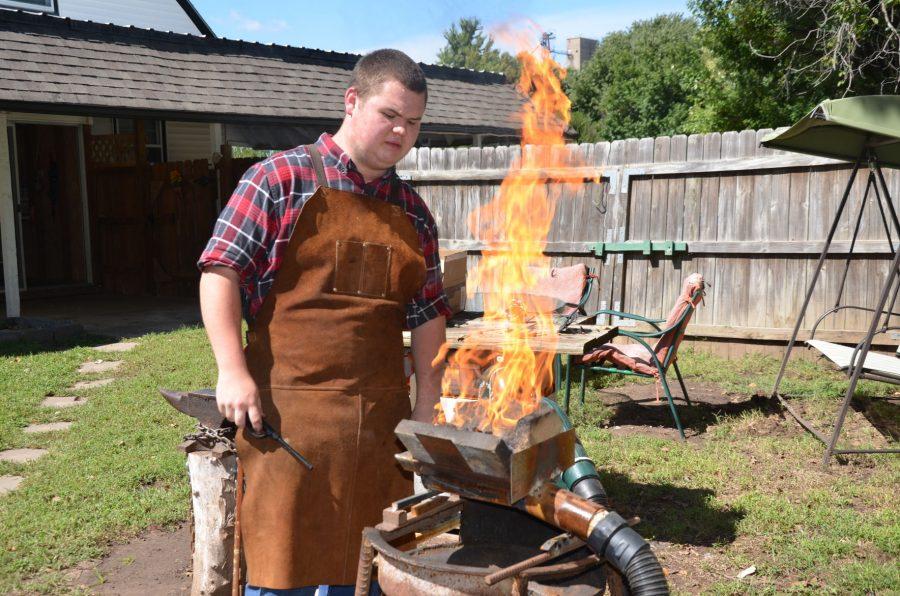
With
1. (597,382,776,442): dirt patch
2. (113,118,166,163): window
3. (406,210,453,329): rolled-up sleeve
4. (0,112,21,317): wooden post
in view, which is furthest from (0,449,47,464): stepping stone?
(113,118,166,163): window

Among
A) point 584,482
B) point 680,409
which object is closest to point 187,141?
point 680,409

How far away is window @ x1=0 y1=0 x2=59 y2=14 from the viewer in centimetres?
1441

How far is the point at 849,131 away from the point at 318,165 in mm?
5503

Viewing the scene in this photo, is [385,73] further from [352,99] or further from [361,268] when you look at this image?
[361,268]

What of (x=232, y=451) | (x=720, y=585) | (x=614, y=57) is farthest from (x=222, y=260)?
(x=614, y=57)

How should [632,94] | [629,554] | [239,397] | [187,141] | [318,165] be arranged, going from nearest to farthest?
1. [629,554]
2. [239,397]
3. [318,165]
4. [187,141]
5. [632,94]

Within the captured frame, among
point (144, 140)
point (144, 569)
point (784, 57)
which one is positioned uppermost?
point (784, 57)

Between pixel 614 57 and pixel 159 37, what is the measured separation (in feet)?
115

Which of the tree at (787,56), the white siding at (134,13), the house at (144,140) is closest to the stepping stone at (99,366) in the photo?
the house at (144,140)

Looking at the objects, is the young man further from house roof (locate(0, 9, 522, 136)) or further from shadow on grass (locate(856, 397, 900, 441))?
house roof (locate(0, 9, 522, 136))

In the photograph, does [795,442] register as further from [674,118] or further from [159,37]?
[674,118]

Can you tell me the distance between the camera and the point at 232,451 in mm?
3494

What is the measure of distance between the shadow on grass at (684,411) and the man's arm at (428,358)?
4.08 metres

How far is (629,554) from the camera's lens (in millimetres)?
2137
